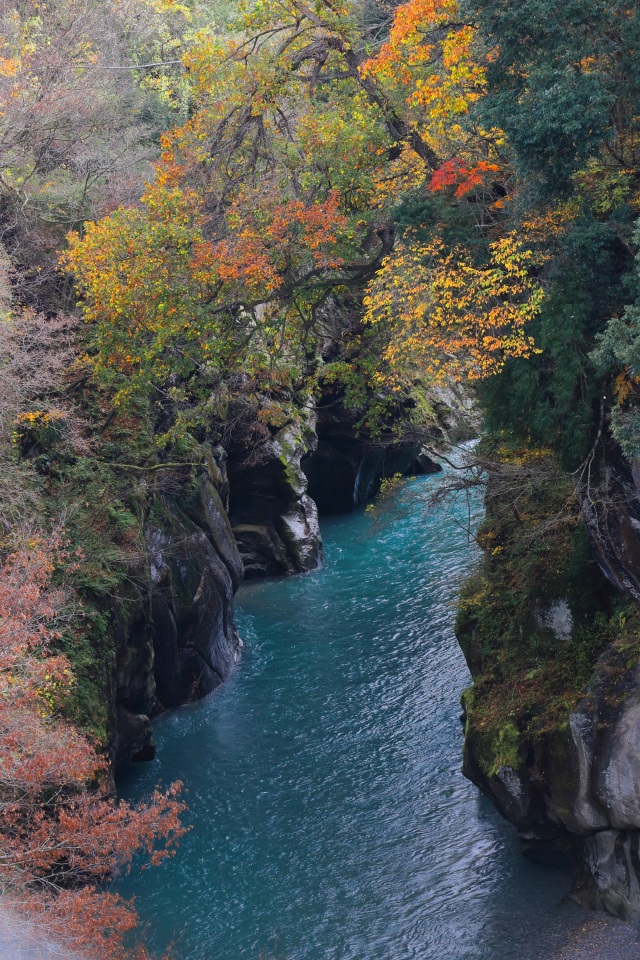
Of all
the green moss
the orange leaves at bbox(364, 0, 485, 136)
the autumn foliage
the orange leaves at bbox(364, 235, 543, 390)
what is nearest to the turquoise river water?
the green moss

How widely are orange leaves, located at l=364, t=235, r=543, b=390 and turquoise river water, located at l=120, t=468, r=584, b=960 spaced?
411 centimetres

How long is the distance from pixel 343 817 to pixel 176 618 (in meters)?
8.33

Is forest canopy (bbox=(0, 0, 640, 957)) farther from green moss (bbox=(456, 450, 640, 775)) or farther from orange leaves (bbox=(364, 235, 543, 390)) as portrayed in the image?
green moss (bbox=(456, 450, 640, 775))

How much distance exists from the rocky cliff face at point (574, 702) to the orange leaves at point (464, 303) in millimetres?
2703

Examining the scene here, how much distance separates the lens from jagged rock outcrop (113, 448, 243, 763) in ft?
64.2

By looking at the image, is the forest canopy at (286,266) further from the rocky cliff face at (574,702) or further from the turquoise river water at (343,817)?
the rocky cliff face at (574,702)

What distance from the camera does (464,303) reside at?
48.1 ft

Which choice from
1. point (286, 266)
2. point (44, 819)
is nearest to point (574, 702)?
point (44, 819)

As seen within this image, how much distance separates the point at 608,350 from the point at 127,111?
1004 inches

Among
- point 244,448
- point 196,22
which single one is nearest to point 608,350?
point 244,448

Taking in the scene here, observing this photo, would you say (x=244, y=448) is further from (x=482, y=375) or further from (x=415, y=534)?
(x=482, y=375)

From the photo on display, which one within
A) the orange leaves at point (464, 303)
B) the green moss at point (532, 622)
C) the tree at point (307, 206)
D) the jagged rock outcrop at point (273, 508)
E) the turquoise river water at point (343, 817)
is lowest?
the turquoise river water at point (343, 817)

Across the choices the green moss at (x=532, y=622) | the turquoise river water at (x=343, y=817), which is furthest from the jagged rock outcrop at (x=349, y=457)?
the green moss at (x=532, y=622)

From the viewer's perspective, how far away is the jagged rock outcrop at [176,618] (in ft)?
64.2
